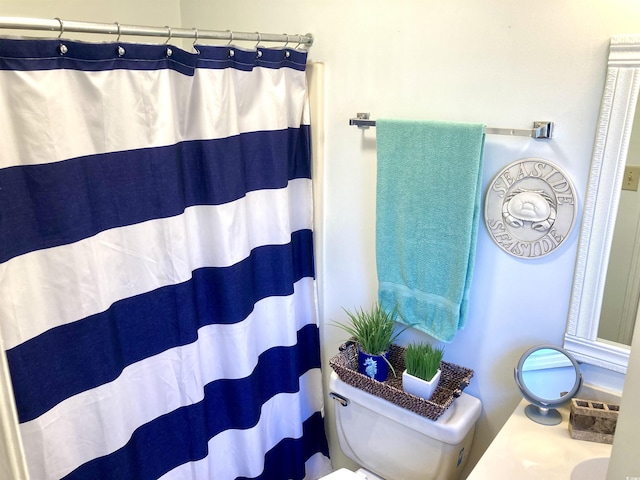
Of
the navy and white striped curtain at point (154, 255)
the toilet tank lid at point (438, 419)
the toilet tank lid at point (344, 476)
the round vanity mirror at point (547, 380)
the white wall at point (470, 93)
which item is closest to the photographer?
the navy and white striped curtain at point (154, 255)

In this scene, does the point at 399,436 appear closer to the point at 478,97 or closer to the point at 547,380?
the point at 547,380

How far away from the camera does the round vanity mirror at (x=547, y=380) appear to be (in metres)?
1.32

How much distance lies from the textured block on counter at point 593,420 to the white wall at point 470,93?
0.59ft

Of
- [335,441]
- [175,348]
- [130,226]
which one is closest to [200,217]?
[130,226]

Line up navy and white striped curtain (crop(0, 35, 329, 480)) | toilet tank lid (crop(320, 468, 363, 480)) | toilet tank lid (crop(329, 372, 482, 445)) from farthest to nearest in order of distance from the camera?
toilet tank lid (crop(320, 468, 363, 480)) → toilet tank lid (crop(329, 372, 482, 445)) → navy and white striped curtain (crop(0, 35, 329, 480))

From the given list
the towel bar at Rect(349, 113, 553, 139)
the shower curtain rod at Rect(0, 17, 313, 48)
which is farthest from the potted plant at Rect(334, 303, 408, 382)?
the shower curtain rod at Rect(0, 17, 313, 48)

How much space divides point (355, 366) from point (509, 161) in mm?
819

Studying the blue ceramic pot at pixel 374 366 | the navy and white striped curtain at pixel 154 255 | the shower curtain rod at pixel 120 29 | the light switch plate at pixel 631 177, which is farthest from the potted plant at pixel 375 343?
the shower curtain rod at pixel 120 29

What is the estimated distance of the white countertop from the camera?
46.8 inches

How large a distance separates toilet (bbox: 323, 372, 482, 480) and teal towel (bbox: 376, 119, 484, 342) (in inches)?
9.7

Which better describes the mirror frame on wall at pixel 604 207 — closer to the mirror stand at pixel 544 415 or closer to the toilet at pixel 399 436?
the mirror stand at pixel 544 415

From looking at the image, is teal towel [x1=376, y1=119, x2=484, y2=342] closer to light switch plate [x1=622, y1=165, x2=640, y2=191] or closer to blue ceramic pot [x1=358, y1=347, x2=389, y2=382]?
blue ceramic pot [x1=358, y1=347, x2=389, y2=382]

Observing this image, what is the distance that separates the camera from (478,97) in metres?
1.35

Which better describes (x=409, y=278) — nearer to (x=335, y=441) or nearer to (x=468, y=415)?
(x=468, y=415)
